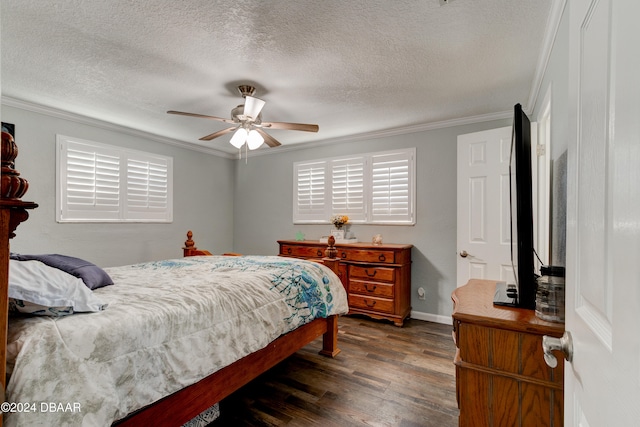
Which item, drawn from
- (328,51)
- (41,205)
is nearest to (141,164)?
(41,205)

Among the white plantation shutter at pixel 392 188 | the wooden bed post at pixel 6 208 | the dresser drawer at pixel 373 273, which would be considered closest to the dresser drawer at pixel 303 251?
the dresser drawer at pixel 373 273

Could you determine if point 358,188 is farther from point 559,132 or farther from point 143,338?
point 143,338

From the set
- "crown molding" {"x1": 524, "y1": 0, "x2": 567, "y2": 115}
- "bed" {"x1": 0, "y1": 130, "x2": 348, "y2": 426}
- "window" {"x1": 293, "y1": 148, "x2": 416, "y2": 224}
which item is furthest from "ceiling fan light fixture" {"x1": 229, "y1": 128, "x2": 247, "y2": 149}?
"crown molding" {"x1": 524, "y1": 0, "x2": 567, "y2": 115}

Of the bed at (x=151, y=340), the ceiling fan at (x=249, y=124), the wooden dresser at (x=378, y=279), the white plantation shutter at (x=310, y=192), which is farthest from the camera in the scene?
the white plantation shutter at (x=310, y=192)

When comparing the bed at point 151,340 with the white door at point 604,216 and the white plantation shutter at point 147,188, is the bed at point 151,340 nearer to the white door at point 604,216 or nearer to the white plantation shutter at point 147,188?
the white door at point 604,216

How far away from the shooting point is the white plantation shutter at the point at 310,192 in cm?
470

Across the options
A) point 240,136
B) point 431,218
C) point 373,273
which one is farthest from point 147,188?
point 431,218

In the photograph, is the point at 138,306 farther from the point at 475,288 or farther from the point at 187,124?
the point at 187,124

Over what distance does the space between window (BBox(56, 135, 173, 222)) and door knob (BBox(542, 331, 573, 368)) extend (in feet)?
14.3

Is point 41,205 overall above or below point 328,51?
below

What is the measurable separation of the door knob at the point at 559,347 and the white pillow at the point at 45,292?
1677 mm

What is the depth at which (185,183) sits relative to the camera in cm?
479

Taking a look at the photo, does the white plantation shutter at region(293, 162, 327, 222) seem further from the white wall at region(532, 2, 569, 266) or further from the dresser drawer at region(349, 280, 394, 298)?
the white wall at region(532, 2, 569, 266)

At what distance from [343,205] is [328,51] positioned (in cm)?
253
